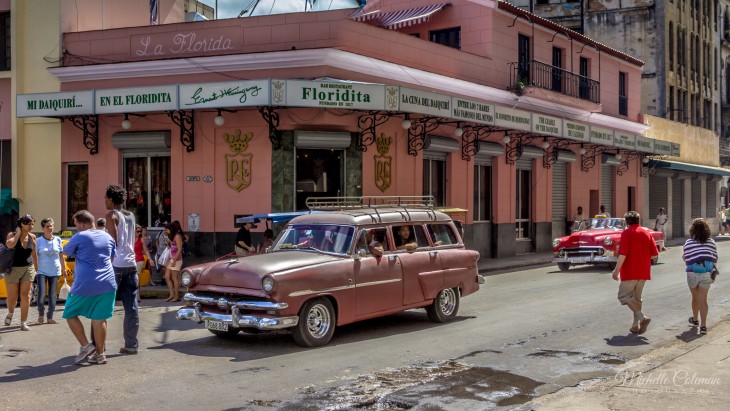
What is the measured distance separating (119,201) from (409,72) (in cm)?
1278

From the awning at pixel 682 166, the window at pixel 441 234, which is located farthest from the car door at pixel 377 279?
the awning at pixel 682 166

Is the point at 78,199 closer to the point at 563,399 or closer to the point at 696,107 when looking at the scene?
the point at 563,399

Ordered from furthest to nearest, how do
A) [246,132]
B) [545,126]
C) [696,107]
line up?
[696,107] → [545,126] → [246,132]

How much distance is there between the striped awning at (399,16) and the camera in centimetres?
2509

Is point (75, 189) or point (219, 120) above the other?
point (219, 120)

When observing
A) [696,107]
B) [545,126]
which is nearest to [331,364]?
[545,126]

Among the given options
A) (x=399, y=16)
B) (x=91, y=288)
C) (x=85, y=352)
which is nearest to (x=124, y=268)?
(x=91, y=288)

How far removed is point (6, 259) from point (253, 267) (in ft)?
13.4

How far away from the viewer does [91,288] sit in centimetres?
875

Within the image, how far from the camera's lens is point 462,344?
33.5 ft

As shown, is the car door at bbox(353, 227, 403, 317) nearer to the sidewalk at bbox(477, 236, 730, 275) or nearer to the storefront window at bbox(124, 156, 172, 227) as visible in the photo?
the sidewalk at bbox(477, 236, 730, 275)

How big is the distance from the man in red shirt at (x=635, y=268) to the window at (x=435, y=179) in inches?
476
